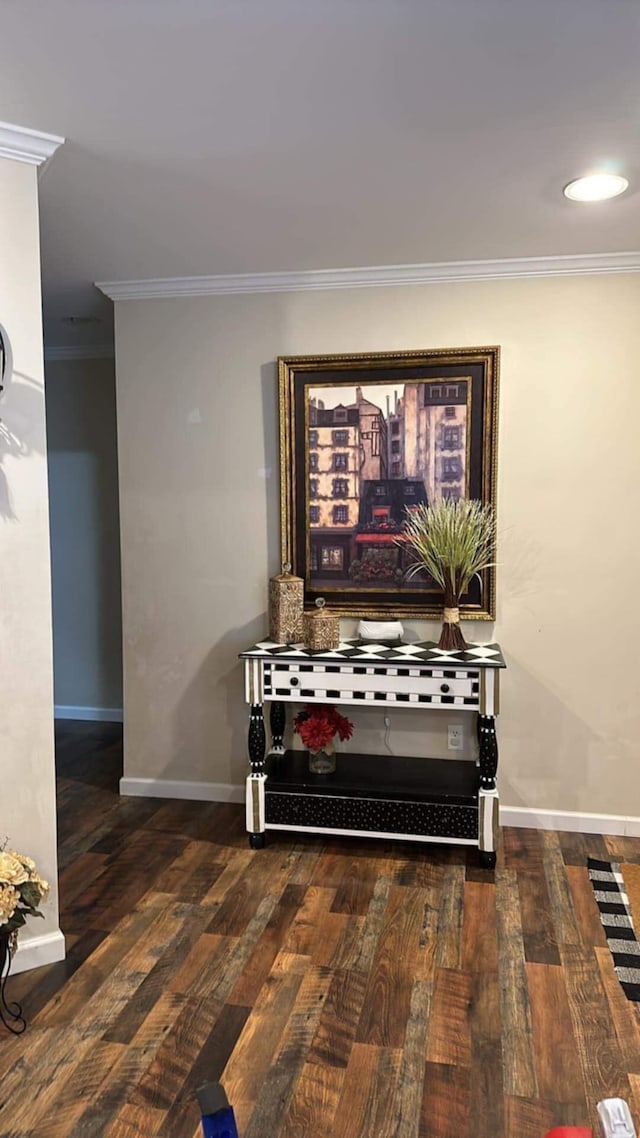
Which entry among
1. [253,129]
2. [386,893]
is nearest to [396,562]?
[386,893]

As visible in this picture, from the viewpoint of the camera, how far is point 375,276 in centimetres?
349

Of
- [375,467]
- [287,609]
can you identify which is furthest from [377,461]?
[287,609]

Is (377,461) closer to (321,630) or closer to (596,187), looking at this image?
(321,630)

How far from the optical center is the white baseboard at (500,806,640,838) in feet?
11.5

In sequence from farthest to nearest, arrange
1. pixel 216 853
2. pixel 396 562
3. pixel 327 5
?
pixel 396 562, pixel 216 853, pixel 327 5

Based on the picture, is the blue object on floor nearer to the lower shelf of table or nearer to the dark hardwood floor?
the dark hardwood floor

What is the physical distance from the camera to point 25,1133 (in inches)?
71.4

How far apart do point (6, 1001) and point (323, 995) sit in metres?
0.93

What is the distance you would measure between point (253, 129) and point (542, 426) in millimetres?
1841

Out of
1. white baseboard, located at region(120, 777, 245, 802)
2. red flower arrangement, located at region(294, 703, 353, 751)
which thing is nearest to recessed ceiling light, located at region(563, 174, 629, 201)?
red flower arrangement, located at region(294, 703, 353, 751)

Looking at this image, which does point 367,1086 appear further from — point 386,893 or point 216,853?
point 216,853

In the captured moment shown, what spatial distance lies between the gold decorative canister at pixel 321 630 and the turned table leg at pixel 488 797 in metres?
0.70

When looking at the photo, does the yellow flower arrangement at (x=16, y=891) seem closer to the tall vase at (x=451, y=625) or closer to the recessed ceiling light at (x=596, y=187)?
the tall vase at (x=451, y=625)

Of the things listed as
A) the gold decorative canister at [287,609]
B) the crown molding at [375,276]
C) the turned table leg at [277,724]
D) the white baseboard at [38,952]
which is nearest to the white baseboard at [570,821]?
the turned table leg at [277,724]
